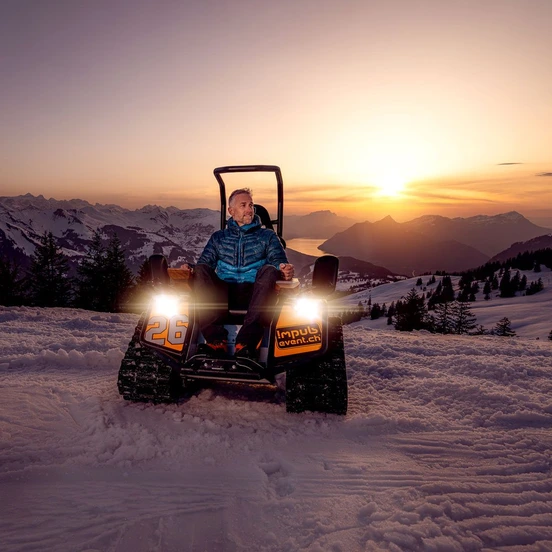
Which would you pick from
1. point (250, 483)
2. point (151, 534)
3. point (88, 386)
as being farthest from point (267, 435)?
point (88, 386)

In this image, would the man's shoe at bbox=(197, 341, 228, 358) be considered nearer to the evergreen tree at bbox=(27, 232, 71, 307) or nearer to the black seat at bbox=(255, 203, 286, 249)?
the black seat at bbox=(255, 203, 286, 249)

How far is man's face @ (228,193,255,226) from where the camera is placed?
459cm

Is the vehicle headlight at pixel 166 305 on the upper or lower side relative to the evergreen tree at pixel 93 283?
upper

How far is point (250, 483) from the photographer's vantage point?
2754mm

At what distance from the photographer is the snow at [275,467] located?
2240 mm

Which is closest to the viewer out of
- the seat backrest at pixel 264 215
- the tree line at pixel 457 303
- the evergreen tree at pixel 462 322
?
the seat backrest at pixel 264 215

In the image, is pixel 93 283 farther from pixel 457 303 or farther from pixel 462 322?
pixel 457 303

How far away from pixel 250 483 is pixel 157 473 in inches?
28.5

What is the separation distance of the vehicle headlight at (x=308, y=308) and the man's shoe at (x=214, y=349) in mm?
899

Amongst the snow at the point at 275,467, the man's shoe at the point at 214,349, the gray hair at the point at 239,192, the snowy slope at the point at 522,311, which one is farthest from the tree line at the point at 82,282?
the man's shoe at the point at 214,349

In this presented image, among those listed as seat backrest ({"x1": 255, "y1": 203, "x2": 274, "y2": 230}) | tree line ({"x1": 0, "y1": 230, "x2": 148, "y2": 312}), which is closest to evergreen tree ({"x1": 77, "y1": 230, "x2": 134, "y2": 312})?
tree line ({"x1": 0, "y1": 230, "x2": 148, "y2": 312})

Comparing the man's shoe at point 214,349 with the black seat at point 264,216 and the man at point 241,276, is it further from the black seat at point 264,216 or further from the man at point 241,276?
the black seat at point 264,216

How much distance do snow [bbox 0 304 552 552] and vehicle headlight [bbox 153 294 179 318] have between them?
1.00 meters

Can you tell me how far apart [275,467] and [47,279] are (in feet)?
111
